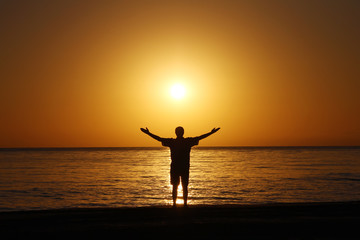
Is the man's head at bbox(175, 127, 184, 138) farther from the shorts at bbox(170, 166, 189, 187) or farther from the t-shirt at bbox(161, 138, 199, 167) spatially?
the shorts at bbox(170, 166, 189, 187)

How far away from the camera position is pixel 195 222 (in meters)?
9.45

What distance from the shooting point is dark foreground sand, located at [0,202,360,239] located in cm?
821

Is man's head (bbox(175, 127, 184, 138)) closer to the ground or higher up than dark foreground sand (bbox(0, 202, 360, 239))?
higher up

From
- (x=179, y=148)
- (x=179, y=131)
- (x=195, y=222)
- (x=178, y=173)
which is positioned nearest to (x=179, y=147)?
(x=179, y=148)

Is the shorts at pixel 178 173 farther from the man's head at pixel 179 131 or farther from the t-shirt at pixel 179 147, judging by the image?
the man's head at pixel 179 131

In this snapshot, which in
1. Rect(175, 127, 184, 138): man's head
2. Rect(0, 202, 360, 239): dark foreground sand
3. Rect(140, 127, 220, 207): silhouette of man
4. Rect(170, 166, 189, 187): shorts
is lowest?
Rect(0, 202, 360, 239): dark foreground sand

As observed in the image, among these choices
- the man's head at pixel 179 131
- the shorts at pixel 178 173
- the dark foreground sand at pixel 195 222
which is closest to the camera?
the dark foreground sand at pixel 195 222

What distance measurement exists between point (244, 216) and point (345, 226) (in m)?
2.29

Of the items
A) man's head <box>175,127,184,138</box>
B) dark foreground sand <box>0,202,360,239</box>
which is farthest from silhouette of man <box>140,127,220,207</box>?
dark foreground sand <box>0,202,360,239</box>

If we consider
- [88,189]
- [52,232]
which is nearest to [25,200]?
[88,189]

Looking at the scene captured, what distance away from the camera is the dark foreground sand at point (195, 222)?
821cm

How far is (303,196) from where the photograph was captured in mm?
29484

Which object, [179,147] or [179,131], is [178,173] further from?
[179,131]

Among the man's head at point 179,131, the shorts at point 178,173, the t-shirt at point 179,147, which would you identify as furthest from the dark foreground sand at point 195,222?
the man's head at point 179,131
